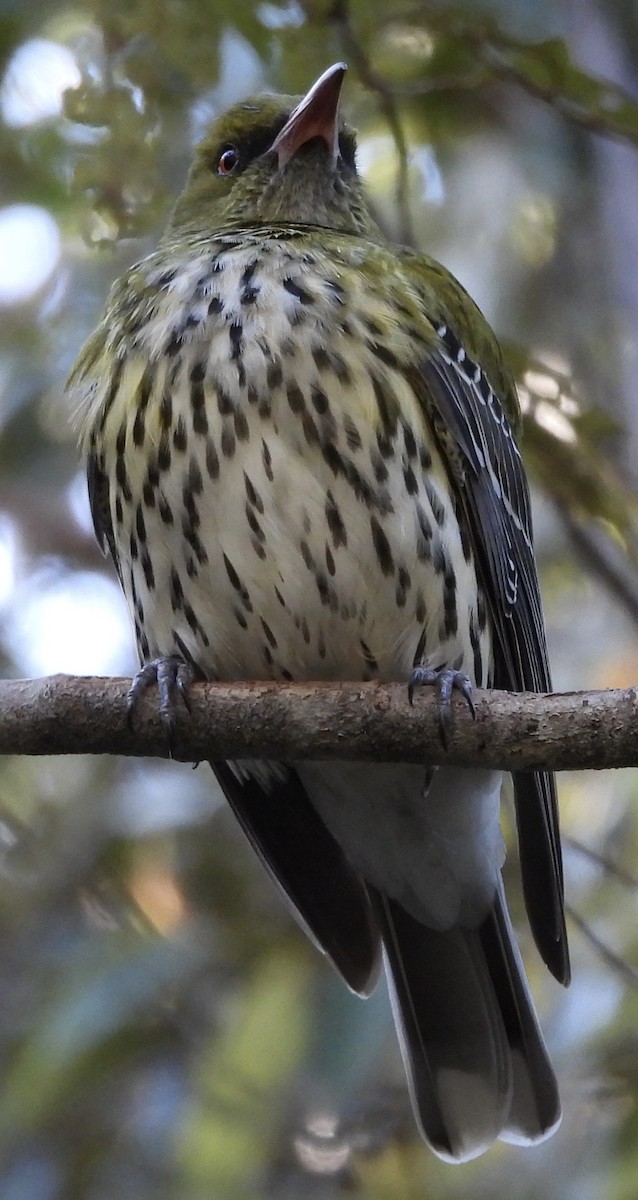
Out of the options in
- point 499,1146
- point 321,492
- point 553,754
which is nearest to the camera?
point 553,754

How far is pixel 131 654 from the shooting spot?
14.6ft

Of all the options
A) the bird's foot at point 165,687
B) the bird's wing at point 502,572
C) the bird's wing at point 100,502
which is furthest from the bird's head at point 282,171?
the bird's foot at point 165,687

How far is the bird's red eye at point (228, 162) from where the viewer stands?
11.5 feet

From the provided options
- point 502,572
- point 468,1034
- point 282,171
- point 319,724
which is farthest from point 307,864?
point 282,171

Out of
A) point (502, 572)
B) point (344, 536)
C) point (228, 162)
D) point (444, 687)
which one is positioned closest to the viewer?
point (444, 687)

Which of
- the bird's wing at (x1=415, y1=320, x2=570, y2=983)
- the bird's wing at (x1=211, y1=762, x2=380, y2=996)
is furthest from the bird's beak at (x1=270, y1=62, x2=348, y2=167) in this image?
the bird's wing at (x1=211, y1=762, x2=380, y2=996)

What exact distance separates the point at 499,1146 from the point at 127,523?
186cm

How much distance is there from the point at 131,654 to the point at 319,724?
205 centimetres

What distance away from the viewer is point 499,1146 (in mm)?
3889

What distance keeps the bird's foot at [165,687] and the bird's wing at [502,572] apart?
2.02 feet

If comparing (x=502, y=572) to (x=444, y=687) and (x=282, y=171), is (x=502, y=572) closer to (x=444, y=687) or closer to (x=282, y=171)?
(x=444, y=687)

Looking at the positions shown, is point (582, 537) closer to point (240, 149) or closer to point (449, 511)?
point (449, 511)

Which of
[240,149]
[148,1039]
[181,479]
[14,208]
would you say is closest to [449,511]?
[181,479]

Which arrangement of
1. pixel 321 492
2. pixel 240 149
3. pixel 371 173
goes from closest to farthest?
pixel 321 492
pixel 240 149
pixel 371 173
